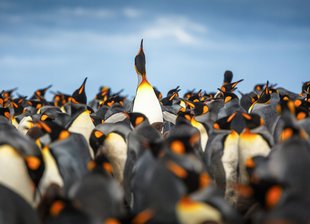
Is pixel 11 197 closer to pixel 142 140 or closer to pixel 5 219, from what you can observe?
pixel 5 219

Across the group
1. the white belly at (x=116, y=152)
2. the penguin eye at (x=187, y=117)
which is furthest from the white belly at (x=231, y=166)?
the penguin eye at (x=187, y=117)

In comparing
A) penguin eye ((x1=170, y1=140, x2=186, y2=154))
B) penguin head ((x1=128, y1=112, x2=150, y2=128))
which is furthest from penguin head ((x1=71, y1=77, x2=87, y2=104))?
penguin eye ((x1=170, y1=140, x2=186, y2=154))

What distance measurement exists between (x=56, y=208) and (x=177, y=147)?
1.20m

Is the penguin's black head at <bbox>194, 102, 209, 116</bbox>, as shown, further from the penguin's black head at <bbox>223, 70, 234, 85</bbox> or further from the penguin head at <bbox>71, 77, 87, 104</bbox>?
the penguin's black head at <bbox>223, 70, 234, 85</bbox>

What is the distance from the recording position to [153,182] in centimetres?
432

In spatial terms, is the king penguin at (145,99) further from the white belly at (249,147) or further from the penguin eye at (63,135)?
the penguin eye at (63,135)

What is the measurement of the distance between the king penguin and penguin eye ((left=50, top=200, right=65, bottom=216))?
15.4ft

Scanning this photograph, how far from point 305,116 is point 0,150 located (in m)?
3.42

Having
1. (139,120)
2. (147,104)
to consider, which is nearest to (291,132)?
(139,120)

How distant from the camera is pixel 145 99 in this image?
9086mm

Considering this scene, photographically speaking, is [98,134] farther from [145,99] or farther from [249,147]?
[145,99]

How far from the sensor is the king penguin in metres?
8.80

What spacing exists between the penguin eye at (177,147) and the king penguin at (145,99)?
3838 mm

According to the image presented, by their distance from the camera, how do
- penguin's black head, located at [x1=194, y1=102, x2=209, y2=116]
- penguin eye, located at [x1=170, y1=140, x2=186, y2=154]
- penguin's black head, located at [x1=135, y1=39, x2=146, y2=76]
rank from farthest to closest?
1. penguin's black head, located at [x1=135, y1=39, x2=146, y2=76]
2. penguin's black head, located at [x1=194, y1=102, x2=209, y2=116]
3. penguin eye, located at [x1=170, y1=140, x2=186, y2=154]
